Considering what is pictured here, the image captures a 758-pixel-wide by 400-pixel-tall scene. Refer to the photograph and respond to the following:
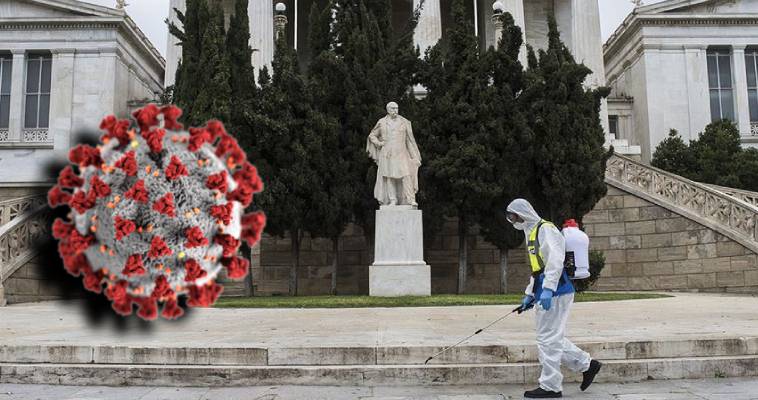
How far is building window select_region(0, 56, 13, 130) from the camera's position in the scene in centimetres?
3650

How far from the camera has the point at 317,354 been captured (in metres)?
6.73

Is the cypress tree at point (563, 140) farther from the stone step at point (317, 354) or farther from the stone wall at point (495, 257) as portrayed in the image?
the stone step at point (317, 354)

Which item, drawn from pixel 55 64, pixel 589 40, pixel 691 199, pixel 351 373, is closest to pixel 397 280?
pixel 351 373

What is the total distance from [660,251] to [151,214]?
2098 cm

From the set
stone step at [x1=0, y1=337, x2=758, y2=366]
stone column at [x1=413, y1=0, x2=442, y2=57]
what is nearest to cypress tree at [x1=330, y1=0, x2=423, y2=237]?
stone column at [x1=413, y1=0, x2=442, y2=57]

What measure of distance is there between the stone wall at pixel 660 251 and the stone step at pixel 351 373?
44.4 ft

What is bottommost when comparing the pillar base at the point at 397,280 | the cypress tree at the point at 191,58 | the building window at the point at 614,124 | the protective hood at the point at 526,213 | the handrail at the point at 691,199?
the pillar base at the point at 397,280

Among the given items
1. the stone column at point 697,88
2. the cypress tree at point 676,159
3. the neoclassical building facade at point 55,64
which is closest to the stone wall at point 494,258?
the cypress tree at point 676,159

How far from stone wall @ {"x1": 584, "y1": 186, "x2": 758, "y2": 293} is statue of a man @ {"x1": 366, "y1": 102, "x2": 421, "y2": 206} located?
864cm

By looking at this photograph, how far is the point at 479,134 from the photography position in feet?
59.8

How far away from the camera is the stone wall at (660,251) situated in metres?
18.9

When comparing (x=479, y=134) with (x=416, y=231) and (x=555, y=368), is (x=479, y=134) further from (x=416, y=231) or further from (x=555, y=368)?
(x=555, y=368)

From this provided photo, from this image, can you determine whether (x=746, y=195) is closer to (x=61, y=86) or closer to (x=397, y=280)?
(x=397, y=280)

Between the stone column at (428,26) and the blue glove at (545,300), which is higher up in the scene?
the stone column at (428,26)
